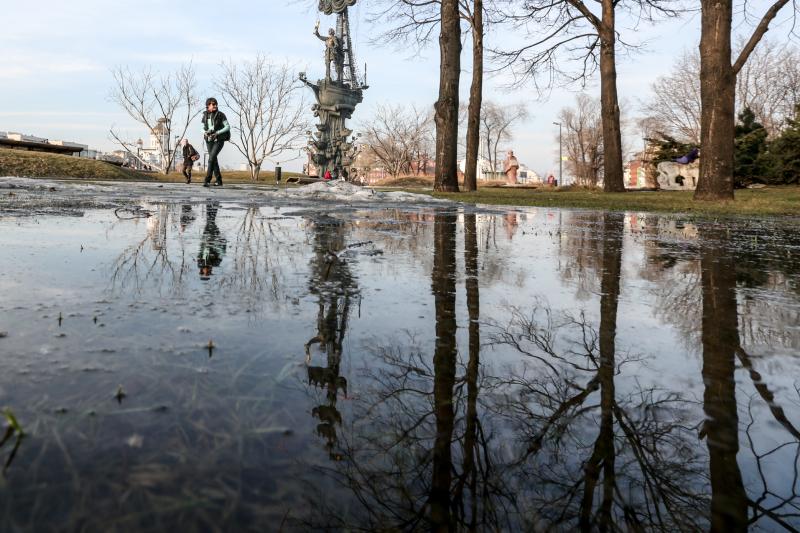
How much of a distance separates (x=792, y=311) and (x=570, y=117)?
3212 inches

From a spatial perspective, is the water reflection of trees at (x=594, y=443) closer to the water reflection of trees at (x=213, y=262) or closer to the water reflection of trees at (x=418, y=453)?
the water reflection of trees at (x=418, y=453)

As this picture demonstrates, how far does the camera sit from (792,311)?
267 centimetres

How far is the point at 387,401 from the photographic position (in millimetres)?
1444

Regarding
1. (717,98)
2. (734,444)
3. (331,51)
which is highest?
(331,51)

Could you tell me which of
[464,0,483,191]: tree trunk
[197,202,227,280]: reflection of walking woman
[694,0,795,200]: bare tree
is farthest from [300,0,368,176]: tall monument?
[197,202,227,280]: reflection of walking woman

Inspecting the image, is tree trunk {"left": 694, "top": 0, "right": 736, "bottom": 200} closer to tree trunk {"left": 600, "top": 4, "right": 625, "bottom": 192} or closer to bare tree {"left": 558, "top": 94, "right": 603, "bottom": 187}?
tree trunk {"left": 600, "top": 4, "right": 625, "bottom": 192}

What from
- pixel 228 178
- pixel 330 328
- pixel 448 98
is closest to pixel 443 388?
pixel 330 328

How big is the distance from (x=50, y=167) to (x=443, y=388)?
23500mm

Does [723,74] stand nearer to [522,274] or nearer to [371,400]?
[522,274]

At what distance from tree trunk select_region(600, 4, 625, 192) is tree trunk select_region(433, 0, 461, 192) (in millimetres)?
4910

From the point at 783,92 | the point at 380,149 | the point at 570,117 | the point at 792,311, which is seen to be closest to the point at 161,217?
the point at 792,311

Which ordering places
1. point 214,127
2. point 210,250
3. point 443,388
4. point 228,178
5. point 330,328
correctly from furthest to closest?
point 228,178 → point 214,127 → point 210,250 → point 330,328 → point 443,388

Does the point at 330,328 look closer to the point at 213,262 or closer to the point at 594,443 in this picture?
the point at 594,443

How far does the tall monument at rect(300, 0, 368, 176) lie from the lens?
32.7m
